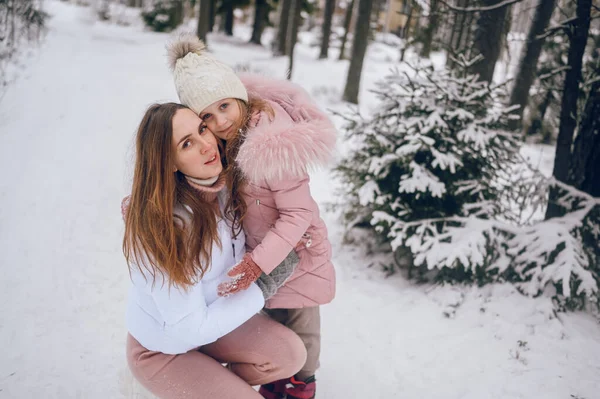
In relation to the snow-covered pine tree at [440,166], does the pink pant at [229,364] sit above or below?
below

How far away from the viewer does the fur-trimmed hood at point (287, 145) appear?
6.64 ft

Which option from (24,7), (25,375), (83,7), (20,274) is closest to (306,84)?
(24,7)

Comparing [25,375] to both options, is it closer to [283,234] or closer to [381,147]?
[283,234]

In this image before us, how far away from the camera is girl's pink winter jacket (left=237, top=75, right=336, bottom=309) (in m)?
2.04

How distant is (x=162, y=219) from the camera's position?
1898mm

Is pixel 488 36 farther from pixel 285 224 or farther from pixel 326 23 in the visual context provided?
pixel 326 23

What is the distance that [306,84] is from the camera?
11.8 metres

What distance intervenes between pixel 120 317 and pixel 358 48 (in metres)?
8.22

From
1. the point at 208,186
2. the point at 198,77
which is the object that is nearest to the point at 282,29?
the point at 198,77

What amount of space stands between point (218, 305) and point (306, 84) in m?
10.5

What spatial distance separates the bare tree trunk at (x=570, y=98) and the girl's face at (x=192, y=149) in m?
3.14

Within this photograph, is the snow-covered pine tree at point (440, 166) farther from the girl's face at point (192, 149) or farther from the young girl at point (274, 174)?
the girl's face at point (192, 149)

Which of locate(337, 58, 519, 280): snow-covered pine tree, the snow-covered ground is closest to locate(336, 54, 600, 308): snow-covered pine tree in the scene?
locate(337, 58, 519, 280): snow-covered pine tree

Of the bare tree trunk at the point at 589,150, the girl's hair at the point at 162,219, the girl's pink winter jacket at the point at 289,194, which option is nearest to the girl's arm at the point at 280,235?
the girl's pink winter jacket at the point at 289,194
